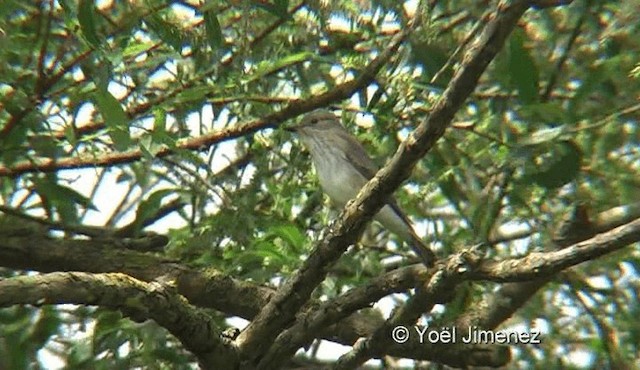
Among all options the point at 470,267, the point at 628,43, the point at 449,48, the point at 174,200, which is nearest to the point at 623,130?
the point at 628,43

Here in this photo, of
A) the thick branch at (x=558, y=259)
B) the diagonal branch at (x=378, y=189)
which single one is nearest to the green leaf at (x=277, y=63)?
the diagonal branch at (x=378, y=189)

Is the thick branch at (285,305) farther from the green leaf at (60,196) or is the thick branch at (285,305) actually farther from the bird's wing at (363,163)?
the bird's wing at (363,163)

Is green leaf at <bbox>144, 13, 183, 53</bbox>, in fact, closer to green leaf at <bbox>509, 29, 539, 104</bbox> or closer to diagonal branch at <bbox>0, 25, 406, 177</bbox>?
diagonal branch at <bbox>0, 25, 406, 177</bbox>

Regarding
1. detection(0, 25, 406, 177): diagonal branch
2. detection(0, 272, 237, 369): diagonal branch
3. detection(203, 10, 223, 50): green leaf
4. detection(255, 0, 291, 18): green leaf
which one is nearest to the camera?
detection(0, 272, 237, 369): diagonal branch

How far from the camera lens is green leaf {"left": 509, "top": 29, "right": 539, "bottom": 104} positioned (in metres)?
3.81

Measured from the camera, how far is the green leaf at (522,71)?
3.81 meters

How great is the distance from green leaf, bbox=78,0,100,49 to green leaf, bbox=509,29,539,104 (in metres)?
1.20

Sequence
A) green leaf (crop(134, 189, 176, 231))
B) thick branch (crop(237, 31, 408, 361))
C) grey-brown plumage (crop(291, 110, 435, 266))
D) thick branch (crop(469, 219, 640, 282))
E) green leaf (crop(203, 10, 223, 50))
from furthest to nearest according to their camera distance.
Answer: grey-brown plumage (crop(291, 110, 435, 266)), green leaf (crop(134, 189, 176, 231)), green leaf (crop(203, 10, 223, 50)), thick branch (crop(237, 31, 408, 361)), thick branch (crop(469, 219, 640, 282))

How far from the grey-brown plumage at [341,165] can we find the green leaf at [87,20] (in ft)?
5.98

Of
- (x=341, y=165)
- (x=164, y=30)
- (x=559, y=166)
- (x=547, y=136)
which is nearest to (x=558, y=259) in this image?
(x=547, y=136)

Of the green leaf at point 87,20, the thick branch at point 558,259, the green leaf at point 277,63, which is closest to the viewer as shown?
the thick branch at point 558,259

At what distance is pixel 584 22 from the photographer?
439 centimetres

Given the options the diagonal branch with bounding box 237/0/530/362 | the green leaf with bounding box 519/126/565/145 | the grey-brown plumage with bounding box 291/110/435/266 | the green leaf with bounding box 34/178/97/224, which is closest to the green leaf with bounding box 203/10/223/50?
the diagonal branch with bounding box 237/0/530/362

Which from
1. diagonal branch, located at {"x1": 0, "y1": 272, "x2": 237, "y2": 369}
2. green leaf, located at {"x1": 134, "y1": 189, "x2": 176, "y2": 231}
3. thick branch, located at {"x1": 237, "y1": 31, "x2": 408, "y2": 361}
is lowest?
diagonal branch, located at {"x1": 0, "y1": 272, "x2": 237, "y2": 369}
